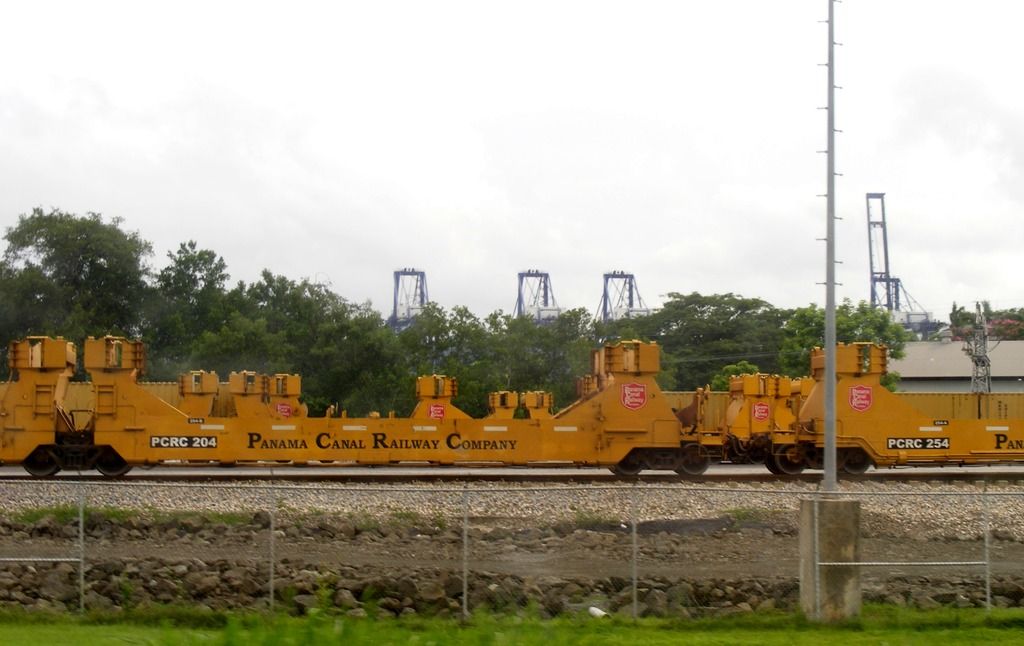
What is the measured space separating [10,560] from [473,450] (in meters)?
14.1

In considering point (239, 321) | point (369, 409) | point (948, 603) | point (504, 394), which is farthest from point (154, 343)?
point (948, 603)

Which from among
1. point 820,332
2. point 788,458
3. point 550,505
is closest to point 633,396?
point 788,458

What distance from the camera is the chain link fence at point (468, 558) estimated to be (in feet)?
45.2

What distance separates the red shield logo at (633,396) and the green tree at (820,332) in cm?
3284

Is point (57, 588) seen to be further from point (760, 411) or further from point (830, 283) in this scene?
point (760, 411)

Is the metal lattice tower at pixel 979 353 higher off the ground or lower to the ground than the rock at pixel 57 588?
higher

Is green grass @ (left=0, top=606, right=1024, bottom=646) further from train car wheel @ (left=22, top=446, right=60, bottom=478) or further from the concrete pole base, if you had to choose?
train car wheel @ (left=22, top=446, right=60, bottom=478)

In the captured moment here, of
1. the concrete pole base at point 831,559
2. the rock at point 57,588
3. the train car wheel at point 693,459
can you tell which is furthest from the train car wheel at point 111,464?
the concrete pole base at point 831,559

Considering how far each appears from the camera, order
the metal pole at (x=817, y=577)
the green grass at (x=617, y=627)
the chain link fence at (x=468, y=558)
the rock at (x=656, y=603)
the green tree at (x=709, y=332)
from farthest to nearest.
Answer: the green tree at (x=709, y=332)
the chain link fence at (x=468, y=558)
the rock at (x=656, y=603)
the metal pole at (x=817, y=577)
the green grass at (x=617, y=627)

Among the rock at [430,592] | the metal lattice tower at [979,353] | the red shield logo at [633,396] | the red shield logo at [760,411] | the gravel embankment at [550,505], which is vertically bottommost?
the rock at [430,592]

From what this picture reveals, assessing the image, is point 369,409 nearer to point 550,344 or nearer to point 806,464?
point 550,344

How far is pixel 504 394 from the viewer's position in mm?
33250

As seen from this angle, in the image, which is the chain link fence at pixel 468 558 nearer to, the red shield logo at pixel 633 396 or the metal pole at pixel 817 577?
the metal pole at pixel 817 577

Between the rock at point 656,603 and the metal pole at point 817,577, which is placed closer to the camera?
the metal pole at point 817,577
